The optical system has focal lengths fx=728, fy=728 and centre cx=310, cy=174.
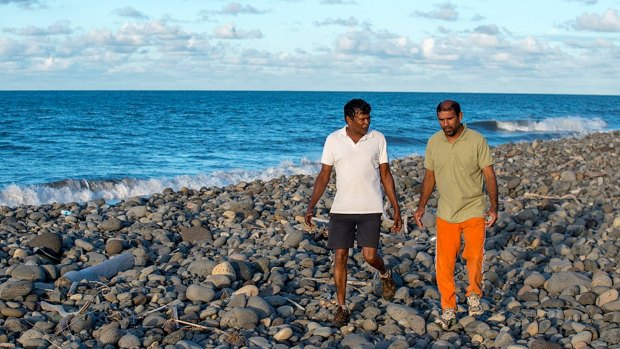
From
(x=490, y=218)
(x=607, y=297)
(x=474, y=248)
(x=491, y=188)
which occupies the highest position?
(x=491, y=188)

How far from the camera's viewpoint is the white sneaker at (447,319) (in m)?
6.10

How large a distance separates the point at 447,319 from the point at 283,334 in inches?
54.5

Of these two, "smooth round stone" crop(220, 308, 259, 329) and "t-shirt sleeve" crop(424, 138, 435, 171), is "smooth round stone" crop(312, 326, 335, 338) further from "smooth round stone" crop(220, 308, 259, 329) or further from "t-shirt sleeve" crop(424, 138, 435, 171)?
"t-shirt sleeve" crop(424, 138, 435, 171)

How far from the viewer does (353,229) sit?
245 inches

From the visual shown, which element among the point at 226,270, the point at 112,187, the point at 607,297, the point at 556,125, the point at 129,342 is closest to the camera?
the point at 129,342

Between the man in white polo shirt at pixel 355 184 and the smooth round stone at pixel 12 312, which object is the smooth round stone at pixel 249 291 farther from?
the smooth round stone at pixel 12 312

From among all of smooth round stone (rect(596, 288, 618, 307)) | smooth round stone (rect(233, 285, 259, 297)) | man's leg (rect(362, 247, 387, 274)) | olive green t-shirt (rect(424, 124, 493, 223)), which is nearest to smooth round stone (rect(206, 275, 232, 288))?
smooth round stone (rect(233, 285, 259, 297))

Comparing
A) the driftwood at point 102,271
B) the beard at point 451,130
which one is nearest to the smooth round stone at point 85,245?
the driftwood at point 102,271

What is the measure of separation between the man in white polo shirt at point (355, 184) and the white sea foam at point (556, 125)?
39.5 metres

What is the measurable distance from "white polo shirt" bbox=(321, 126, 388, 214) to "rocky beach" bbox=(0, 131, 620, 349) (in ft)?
3.34

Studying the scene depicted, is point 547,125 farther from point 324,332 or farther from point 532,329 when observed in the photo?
point 324,332

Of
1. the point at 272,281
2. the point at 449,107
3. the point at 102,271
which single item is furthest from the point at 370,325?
the point at 102,271

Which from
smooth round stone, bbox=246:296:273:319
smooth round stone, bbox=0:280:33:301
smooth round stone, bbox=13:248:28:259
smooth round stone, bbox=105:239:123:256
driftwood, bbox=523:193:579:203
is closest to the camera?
smooth round stone, bbox=246:296:273:319

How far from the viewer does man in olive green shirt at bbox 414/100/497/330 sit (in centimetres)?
592
